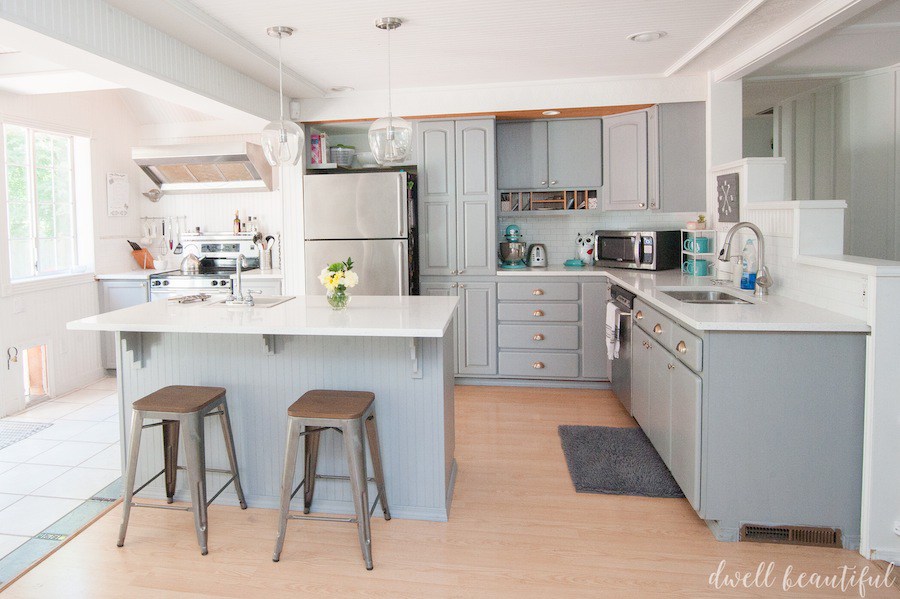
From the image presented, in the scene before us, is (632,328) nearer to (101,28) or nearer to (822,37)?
(822,37)

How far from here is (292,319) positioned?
2.78m

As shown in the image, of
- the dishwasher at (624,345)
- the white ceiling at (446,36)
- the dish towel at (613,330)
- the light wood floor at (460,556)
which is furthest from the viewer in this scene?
the dish towel at (613,330)

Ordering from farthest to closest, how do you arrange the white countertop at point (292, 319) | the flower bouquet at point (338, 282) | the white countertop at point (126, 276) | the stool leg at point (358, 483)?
the white countertop at point (126, 276) → the flower bouquet at point (338, 282) → the white countertop at point (292, 319) → the stool leg at point (358, 483)

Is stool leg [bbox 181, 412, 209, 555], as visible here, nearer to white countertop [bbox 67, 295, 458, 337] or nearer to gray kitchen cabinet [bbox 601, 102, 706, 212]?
white countertop [bbox 67, 295, 458, 337]

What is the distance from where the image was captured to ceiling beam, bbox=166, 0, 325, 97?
298 centimetres

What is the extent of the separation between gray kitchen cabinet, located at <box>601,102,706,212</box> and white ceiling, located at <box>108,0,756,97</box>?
375mm

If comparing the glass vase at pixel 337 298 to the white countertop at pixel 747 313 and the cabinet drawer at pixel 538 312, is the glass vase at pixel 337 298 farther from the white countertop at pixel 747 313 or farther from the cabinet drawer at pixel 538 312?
the cabinet drawer at pixel 538 312

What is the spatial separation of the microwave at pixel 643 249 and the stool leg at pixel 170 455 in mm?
3469

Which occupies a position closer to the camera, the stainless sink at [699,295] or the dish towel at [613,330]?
the stainless sink at [699,295]

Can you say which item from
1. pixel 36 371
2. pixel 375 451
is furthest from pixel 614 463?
pixel 36 371

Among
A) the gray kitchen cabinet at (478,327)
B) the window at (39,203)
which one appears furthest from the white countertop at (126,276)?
the gray kitchen cabinet at (478,327)

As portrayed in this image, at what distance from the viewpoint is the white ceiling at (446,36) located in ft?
10.2

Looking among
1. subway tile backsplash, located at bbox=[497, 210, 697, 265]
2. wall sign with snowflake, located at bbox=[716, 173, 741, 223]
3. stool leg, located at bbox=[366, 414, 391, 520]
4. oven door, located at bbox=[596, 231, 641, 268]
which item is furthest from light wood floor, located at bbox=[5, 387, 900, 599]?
subway tile backsplash, located at bbox=[497, 210, 697, 265]

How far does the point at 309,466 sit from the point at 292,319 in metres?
0.70
